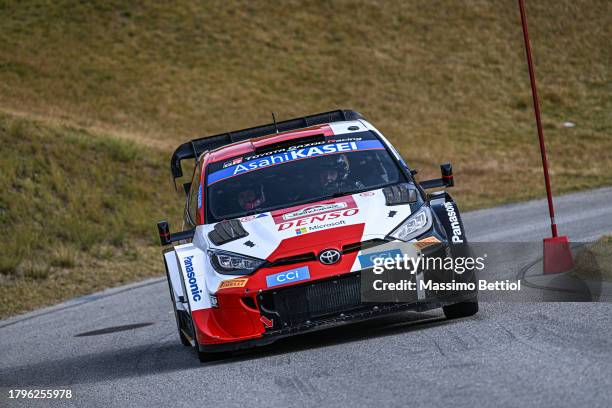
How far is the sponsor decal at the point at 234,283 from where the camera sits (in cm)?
789

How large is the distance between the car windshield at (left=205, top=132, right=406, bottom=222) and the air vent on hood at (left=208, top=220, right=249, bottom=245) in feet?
0.88

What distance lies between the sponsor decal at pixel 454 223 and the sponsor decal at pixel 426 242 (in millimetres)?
170

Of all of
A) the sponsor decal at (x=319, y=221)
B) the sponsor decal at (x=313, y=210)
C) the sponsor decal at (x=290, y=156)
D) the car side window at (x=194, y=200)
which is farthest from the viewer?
the car side window at (x=194, y=200)

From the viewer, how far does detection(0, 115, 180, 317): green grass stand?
1772 centimetres

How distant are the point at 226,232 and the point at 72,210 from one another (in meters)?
14.7

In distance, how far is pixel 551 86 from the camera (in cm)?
4350

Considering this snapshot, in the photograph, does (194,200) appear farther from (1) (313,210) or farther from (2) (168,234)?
(1) (313,210)

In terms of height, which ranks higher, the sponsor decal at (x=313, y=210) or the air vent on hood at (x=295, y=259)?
the sponsor decal at (x=313, y=210)

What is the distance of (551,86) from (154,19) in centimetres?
1844

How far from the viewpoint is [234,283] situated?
7.94 metres

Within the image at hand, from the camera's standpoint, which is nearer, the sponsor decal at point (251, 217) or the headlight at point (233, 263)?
the headlight at point (233, 263)

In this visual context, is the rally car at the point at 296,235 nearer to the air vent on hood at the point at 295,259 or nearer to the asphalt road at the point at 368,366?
the air vent on hood at the point at 295,259

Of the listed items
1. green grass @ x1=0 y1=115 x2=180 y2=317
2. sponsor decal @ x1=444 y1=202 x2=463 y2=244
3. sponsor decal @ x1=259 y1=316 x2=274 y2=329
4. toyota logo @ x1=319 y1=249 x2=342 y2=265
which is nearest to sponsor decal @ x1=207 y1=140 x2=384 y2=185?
sponsor decal @ x1=444 y1=202 x2=463 y2=244

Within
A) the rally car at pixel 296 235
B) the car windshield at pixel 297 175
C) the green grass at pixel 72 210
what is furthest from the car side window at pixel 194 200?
the green grass at pixel 72 210
